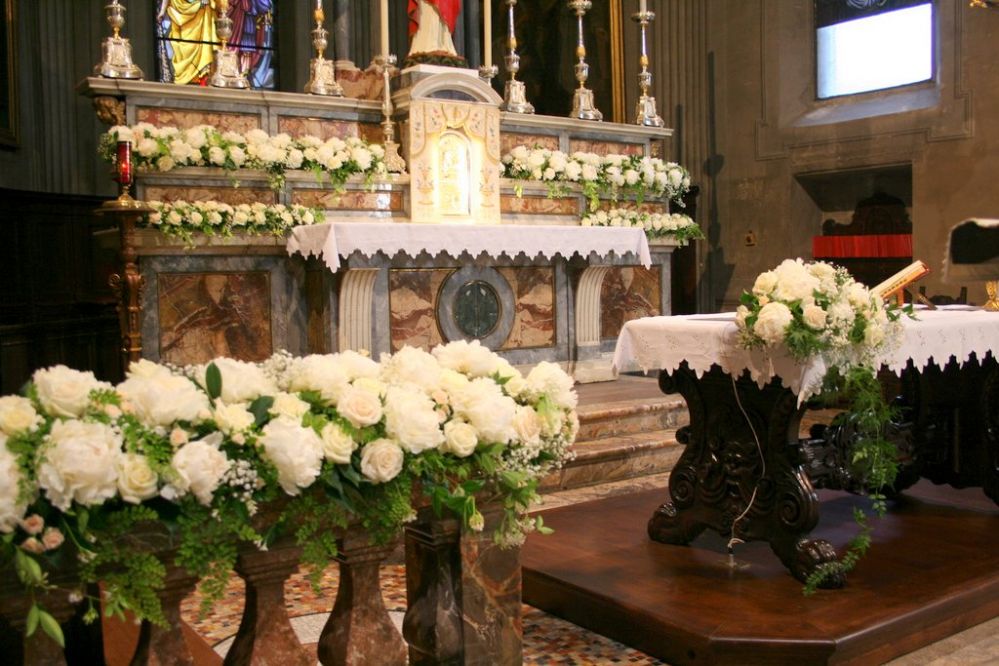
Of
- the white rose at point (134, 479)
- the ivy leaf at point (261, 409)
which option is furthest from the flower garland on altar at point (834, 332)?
the white rose at point (134, 479)

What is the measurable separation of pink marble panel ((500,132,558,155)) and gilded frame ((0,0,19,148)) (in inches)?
195

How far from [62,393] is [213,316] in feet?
17.6

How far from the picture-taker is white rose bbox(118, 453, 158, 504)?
1.79 meters

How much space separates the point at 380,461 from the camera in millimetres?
2074

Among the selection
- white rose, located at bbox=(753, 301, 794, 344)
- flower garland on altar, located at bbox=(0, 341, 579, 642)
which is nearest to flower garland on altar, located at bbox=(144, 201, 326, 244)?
white rose, located at bbox=(753, 301, 794, 344)

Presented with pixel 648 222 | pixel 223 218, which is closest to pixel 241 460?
pixel 223 218

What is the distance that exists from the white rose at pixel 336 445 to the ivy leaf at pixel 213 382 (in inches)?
9.4

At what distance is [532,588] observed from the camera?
173 inches

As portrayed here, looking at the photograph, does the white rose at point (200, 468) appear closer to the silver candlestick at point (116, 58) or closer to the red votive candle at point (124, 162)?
the red votive candle at point (124, 162)

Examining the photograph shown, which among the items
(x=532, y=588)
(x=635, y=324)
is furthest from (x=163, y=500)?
(x=635, y=324)

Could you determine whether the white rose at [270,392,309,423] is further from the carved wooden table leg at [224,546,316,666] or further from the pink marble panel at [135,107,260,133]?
the pink marble panel at [135,107,260,133]

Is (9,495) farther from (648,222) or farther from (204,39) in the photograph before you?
(204,39)

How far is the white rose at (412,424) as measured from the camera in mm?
2131

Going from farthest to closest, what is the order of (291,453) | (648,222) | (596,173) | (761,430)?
(648,222) → (596,173) → (761,430) → (291,453)
